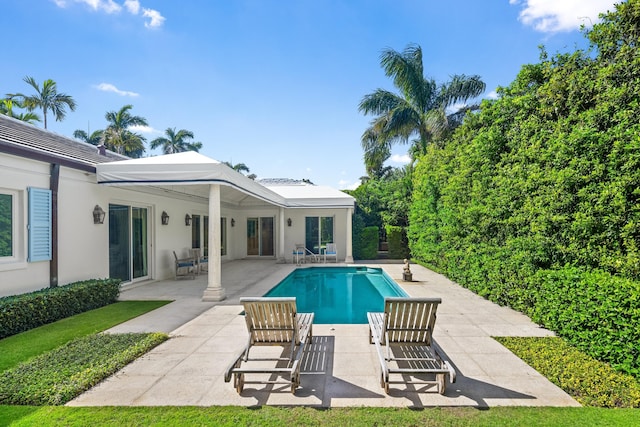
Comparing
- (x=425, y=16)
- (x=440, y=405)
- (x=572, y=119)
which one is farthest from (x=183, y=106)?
(x=440, y=405)

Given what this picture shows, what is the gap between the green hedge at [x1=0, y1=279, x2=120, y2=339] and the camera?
19.4ft

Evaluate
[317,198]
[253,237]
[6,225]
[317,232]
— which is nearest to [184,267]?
Result: [6,225]

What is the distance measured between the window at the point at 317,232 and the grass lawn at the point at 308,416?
15992 mm

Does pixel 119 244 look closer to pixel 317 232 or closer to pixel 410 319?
pixel 410 319

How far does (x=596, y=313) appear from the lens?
189 inches

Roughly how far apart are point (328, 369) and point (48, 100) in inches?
1504

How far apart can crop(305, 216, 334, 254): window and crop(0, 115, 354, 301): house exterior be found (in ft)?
16.3

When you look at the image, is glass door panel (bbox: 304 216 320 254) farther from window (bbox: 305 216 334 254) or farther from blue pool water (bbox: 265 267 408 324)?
blue pool water (bbox: 265 267 408 324)

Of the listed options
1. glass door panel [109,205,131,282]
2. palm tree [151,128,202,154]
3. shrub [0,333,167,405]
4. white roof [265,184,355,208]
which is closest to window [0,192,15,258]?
shrub [0,333,167,405]

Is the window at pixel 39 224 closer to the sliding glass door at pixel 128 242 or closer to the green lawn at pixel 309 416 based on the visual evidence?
the sliding glass door at pixel 128 242

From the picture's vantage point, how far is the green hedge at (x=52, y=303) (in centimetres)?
591

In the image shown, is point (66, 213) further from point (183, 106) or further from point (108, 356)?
point (183, 106)

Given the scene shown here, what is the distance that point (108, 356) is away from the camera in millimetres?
4980

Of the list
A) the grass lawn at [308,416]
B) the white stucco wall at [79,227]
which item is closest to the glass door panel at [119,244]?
the white stucco wall at [79,227]
